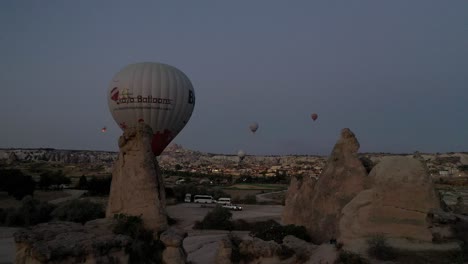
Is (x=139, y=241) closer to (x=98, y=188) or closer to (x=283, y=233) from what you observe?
(x=283, y=233)

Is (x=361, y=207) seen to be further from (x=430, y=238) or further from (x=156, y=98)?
(x=156, y=98)

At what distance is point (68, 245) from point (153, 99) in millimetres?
19455

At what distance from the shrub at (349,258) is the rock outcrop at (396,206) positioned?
935 millimetres

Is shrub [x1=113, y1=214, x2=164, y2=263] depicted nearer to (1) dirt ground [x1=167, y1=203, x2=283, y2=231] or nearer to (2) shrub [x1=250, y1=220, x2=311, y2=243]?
(2) shrub [x1=250, y1=220, x2=311, y2=243]

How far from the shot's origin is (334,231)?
14422 millimetres

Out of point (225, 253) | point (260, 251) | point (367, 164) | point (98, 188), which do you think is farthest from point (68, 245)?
point (98, 188)

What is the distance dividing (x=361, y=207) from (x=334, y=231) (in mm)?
2771

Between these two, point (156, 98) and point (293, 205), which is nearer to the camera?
point (293, 205)

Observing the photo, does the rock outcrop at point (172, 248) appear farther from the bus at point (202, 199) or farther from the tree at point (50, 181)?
the tree at point (50, 181)

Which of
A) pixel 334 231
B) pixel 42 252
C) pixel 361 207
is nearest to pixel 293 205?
pixel 334 231

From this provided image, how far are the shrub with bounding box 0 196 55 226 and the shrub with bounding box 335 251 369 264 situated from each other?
68.9ft

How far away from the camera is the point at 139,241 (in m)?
12.5

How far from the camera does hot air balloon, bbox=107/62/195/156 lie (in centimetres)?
2961

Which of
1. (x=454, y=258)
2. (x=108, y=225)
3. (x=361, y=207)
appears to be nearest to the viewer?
(x=454, y=258)
